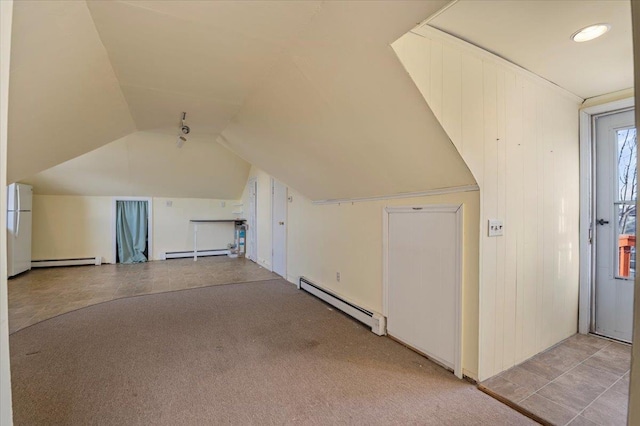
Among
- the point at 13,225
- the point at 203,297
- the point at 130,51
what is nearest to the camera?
the point at 130,51

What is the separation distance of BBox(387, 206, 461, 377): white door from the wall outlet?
21cm

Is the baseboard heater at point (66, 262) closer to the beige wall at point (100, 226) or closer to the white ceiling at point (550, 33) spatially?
the beige wall at point (100, 226)

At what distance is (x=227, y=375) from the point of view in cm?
211

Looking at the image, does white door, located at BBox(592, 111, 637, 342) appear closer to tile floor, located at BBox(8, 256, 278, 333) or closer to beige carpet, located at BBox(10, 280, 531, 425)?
beige carpet, located at BBox(10, 280, 531, 425)

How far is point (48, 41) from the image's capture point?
4.66ft

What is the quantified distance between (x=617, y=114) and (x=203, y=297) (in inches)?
198

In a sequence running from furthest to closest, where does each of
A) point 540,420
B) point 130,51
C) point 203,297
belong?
1. point 203,297
2. point 130,51
3. point 540,420

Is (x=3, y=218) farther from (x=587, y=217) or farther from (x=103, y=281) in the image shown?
(x=103, y=281)

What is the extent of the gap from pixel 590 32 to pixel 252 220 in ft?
20.3

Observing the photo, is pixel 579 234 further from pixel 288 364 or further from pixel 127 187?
pixel 127 187

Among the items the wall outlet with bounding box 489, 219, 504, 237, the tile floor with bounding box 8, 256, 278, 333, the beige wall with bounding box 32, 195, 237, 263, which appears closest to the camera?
the wall outlet with bounding box 489, 219, 504, 237

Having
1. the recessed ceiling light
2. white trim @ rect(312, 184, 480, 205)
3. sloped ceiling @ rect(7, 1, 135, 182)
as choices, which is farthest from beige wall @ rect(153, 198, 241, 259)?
the recessed ceiling light

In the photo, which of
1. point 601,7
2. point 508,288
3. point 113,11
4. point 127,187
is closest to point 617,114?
point 601,7

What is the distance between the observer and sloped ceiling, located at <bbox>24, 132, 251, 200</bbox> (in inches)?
202
